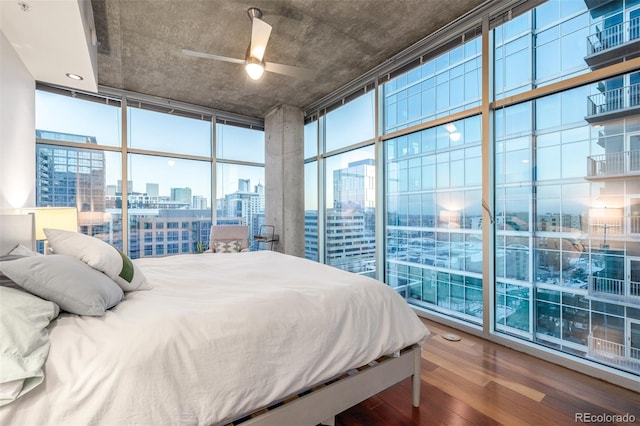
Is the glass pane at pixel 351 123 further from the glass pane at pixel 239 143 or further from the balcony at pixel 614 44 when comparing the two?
the balcony at pixel 614 44

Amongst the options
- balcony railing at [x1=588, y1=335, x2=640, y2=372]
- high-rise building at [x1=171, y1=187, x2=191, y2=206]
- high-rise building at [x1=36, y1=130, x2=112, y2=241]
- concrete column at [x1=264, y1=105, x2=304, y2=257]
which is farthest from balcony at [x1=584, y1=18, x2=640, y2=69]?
high-rise building at [x1=36, y1=130, x2=112, y2=241]

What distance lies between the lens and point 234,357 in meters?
1.11

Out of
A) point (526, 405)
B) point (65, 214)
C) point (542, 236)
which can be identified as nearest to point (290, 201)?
point (65, 214)

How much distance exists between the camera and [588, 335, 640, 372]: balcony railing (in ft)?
6.46

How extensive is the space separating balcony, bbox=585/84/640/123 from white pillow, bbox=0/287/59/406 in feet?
11.1

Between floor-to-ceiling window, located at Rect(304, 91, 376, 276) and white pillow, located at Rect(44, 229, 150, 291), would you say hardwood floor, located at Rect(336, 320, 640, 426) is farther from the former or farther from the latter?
floor-to-ceiling window, located at Rect(304, 91, 376, 276)

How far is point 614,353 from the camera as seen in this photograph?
6.70ft

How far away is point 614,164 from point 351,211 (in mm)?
2898

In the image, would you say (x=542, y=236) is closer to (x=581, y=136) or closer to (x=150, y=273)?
(x=581, y=136)

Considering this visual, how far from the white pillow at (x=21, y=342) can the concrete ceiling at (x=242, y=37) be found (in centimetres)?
268

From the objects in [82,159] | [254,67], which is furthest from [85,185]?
[254,67]

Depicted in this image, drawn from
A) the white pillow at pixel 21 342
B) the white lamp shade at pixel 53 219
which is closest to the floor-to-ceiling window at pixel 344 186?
the white lamp shade at pixel 53 219

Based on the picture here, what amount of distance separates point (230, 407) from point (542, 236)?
8.66 feet

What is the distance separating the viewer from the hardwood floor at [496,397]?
1.62 m
